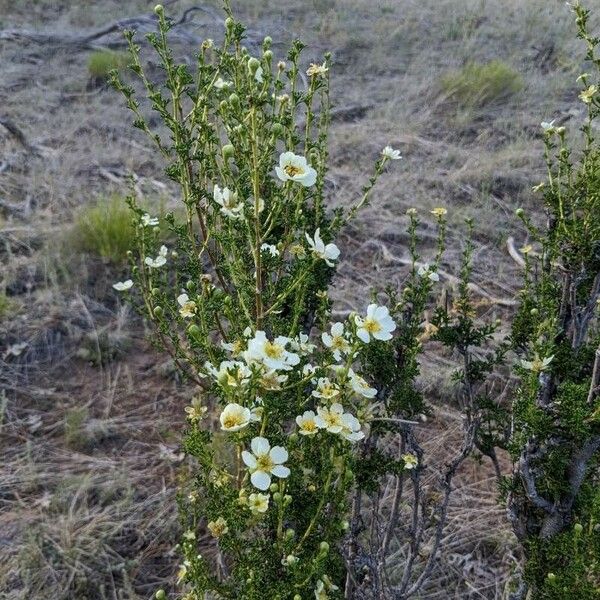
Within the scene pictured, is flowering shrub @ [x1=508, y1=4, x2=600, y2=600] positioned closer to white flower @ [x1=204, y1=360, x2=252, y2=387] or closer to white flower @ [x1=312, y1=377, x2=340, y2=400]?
white flower @ [x1=312, y1=377, x2=340, y2=400]

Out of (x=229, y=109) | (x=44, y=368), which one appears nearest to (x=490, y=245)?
(x=44, y=368)

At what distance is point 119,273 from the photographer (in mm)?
3721

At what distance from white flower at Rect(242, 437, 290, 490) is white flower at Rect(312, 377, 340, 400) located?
14 centimetres

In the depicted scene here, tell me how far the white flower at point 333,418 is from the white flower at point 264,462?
108 mm

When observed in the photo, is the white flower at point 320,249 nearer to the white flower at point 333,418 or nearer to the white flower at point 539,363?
the white flower at point 333,418

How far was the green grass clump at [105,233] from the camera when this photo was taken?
3727 mm

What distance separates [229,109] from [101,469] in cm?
175

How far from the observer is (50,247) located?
379cm

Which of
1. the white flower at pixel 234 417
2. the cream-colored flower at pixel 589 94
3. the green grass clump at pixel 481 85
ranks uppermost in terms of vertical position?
the cream-colored flower at pixel 589 94

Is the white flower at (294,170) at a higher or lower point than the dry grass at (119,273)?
higher

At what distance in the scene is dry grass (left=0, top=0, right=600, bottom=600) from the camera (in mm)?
2334

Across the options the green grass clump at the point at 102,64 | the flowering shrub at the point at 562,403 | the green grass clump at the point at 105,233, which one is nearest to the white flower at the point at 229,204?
the flowering shrub at the point at 562,403

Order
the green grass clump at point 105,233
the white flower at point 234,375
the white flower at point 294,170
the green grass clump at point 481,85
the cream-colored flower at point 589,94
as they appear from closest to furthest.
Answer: the white flower at point 234,375 → the white flower at point 294,170 → the cream-colored flower at point 589,94 → the green grass clump at point 105,233 → the green grass clump at point 481,85

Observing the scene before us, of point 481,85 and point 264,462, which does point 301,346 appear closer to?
point 264,462
